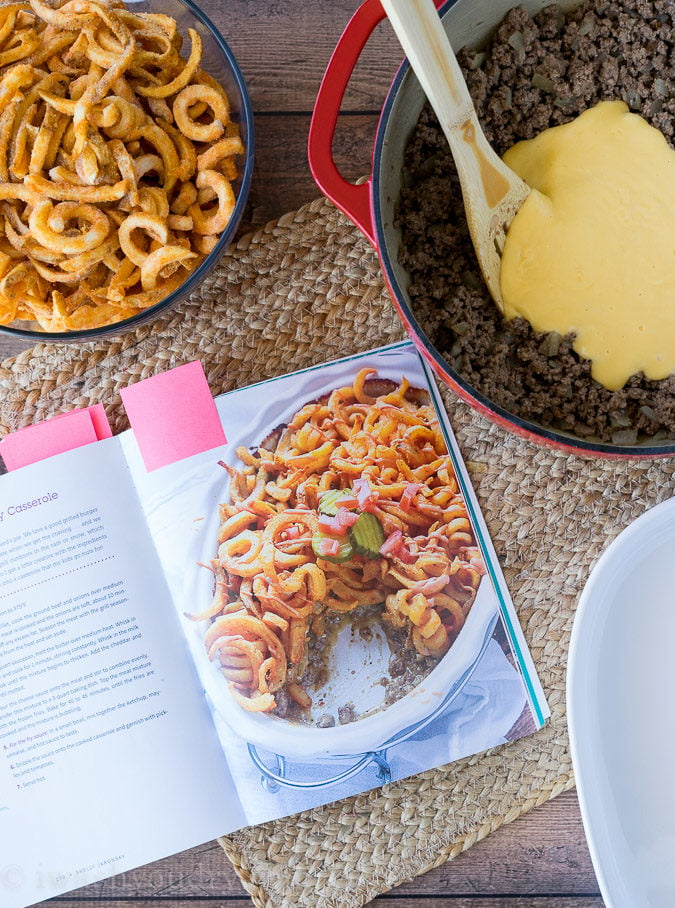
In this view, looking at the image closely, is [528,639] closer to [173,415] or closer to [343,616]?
[343,616]

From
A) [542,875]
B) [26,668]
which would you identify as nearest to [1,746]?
[26,668]

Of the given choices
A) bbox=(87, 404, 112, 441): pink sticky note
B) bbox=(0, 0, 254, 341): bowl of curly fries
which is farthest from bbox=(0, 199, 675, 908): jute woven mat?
bbox=(0, 0, 254, 341): bowl of curly fries

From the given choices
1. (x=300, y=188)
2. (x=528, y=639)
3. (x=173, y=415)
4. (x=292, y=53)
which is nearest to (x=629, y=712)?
(x=528, y=639)

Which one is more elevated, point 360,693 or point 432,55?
point 432,55

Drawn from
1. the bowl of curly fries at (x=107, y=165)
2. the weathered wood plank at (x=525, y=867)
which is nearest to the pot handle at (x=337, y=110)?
the bowl of curly fries at (x=107, y=165)

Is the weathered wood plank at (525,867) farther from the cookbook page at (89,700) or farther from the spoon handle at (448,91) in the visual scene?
the spoon handle at (448,91)

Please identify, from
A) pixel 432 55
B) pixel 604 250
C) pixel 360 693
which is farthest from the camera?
pixel 360 693

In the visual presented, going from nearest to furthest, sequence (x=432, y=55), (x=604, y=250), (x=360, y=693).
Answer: (x=432, y=55) < (x=604, y=250) < (x=360, y=693)
